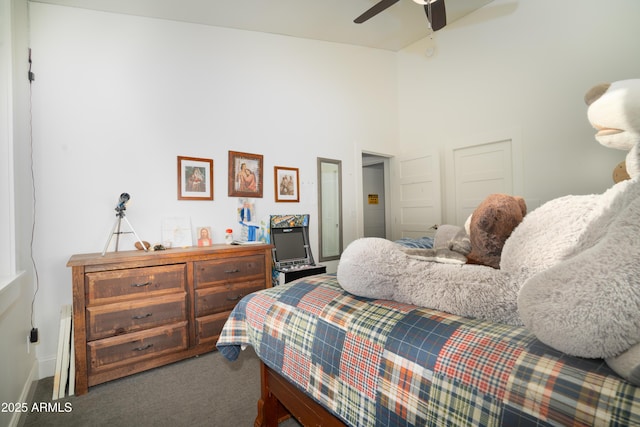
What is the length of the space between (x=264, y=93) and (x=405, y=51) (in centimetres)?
244

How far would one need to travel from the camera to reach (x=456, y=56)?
3.88m

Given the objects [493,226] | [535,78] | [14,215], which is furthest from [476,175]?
[14,215]

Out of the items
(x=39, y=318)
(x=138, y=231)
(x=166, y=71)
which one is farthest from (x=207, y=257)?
(x=166, y=71)

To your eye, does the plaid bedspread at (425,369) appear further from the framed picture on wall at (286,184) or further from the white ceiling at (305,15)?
the white ceiling at (305,15)

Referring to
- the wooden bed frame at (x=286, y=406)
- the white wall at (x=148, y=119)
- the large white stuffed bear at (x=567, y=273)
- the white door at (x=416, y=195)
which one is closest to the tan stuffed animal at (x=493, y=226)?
the large white stuffed bear at (x=567, y=273)

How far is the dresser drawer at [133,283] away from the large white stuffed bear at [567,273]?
164 cm

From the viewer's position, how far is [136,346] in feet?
6.68

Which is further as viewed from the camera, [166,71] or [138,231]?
[166,71]

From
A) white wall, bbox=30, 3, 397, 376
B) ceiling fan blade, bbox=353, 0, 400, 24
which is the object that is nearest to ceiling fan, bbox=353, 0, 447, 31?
ceiling fan blade, bbox=353, 0, 400, 24

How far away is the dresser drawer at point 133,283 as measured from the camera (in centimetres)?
193

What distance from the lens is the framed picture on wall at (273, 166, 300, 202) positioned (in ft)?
10.9

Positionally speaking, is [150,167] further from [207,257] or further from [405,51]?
[405,51]

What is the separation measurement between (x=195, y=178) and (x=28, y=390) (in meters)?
1.82

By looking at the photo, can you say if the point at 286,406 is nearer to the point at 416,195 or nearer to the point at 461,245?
the point at 461,245
